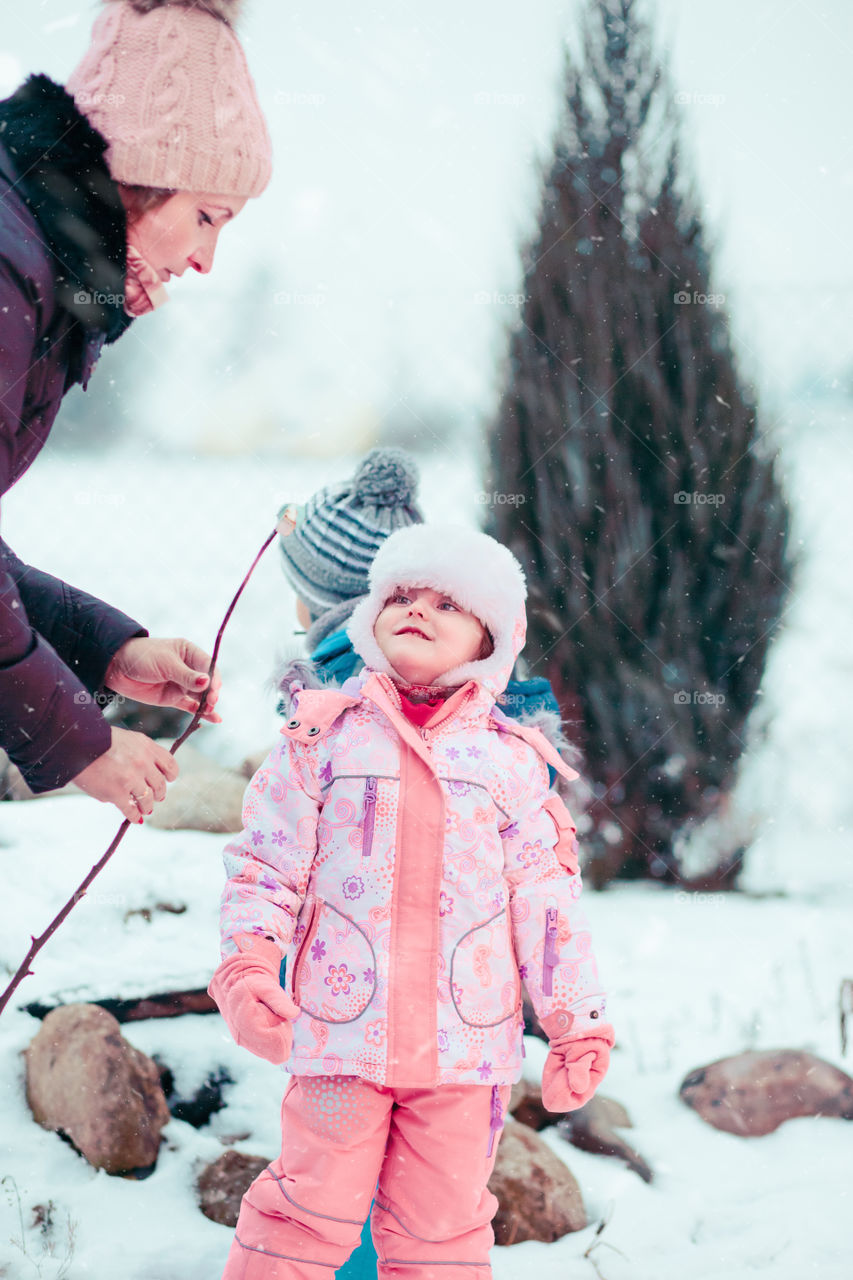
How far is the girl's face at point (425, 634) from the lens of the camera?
145cm

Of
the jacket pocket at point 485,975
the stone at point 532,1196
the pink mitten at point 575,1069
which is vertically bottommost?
the stone at point 532,1196

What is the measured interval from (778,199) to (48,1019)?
3.32 m

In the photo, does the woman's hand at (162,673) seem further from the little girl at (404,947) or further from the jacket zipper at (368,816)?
the jacket zipper at (368,816)

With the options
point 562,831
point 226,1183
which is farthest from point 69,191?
point 226,1183

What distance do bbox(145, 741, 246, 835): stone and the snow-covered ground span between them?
0.07 metres

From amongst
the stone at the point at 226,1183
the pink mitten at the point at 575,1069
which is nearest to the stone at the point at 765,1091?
the stone at the point at 226,1183

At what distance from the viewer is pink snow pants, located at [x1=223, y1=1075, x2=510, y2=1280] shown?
123cm

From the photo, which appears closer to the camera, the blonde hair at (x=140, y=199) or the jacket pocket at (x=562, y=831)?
the blonde hair at (x=140, y=199)

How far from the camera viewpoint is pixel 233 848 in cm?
135

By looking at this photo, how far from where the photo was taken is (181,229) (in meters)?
1.32

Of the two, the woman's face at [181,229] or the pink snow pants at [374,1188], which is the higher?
the woman's face at [181,229]

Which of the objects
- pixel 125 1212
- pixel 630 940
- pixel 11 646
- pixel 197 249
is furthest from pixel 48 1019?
pixel 630 940

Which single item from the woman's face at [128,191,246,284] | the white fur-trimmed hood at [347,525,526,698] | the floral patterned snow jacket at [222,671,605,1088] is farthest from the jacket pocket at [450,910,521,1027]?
the woman's face at [128,191,246,284]

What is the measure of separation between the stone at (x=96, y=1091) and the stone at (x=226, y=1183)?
0.15 m
